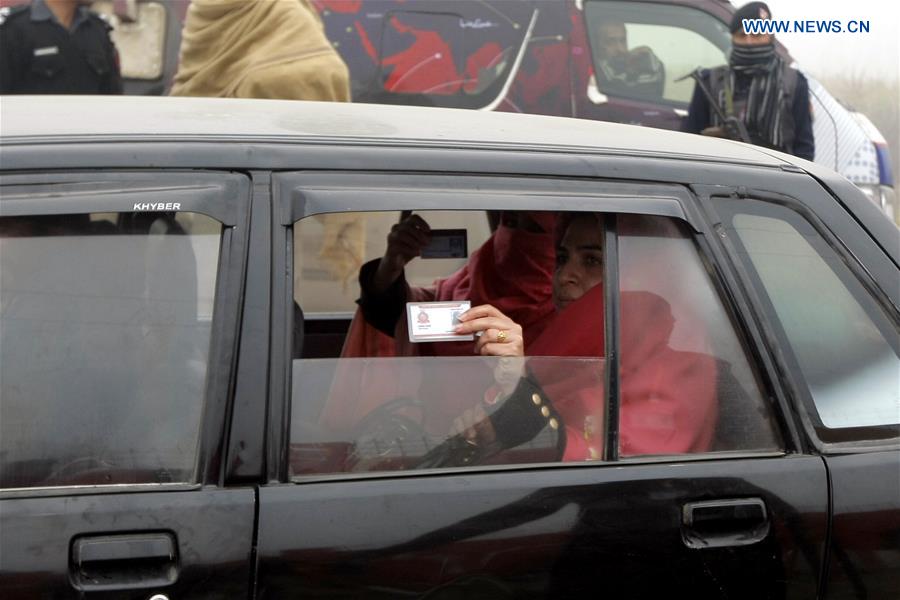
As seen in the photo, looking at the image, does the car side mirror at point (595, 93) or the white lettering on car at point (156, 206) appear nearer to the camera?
the white lettering on car at point (156, 206)

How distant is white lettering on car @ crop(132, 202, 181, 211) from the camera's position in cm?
165

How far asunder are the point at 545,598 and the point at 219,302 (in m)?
0.72

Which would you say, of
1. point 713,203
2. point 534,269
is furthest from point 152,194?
point 534,269

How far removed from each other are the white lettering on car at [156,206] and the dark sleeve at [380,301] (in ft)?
3.29

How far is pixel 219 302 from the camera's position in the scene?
5.45 ft

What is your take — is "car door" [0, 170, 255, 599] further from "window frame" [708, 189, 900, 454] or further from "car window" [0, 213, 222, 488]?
"window frame" [708, 189, 900, 454]

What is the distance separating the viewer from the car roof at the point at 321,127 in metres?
1.76

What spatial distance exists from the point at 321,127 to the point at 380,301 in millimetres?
917

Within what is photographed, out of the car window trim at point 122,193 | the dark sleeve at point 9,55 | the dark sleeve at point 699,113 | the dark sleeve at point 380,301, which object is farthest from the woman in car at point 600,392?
the dark sleeve at point 699,113

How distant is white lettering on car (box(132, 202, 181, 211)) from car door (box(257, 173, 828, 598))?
0.56 feet

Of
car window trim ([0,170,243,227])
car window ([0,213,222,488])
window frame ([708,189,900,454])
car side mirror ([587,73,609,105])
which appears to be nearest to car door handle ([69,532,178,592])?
car window ([0,213,222,488])

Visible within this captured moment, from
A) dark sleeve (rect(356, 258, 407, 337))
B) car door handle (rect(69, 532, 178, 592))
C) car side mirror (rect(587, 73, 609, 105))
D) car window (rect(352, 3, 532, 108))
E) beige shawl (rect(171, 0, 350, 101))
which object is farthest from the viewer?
car side mirror (rect(587, 73, 609, 105))

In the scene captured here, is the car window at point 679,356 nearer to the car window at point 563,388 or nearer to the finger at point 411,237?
the car window at point 563,388

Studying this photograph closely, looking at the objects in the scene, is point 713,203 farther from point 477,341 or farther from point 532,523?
point 532,523
